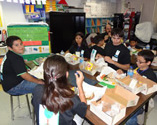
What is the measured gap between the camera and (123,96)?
1.18m

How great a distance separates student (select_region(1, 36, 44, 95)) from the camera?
1533mm

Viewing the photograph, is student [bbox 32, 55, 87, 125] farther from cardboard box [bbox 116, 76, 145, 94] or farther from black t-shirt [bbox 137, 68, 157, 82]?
black t-shirt [bbox 137, 68, 157, 82]

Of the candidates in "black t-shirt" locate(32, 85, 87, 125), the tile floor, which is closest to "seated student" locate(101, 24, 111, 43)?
the tile floor

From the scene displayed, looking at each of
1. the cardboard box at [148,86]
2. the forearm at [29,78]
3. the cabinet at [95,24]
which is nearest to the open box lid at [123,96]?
the cardboard box at [148,86]

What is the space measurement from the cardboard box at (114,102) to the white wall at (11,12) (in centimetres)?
365

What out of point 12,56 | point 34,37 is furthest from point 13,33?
point 12,56

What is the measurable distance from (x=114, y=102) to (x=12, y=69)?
4.13 feet

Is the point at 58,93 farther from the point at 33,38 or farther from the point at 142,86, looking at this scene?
the point at 33,38

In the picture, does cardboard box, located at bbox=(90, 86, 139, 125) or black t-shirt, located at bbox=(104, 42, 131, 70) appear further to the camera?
black t-shirt, located at bbox=(104, 42, 131, 70)

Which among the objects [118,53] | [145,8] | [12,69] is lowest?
[12,69]

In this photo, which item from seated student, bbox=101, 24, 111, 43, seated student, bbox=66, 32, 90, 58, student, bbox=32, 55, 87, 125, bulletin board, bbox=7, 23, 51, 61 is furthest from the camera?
seated student, bbox=101, 24, 111, 43

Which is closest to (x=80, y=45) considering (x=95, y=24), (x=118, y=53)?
(x=118, y=53)

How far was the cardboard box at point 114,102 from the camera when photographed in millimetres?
937

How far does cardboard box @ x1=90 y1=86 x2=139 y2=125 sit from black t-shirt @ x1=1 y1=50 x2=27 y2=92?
0.97 metres
